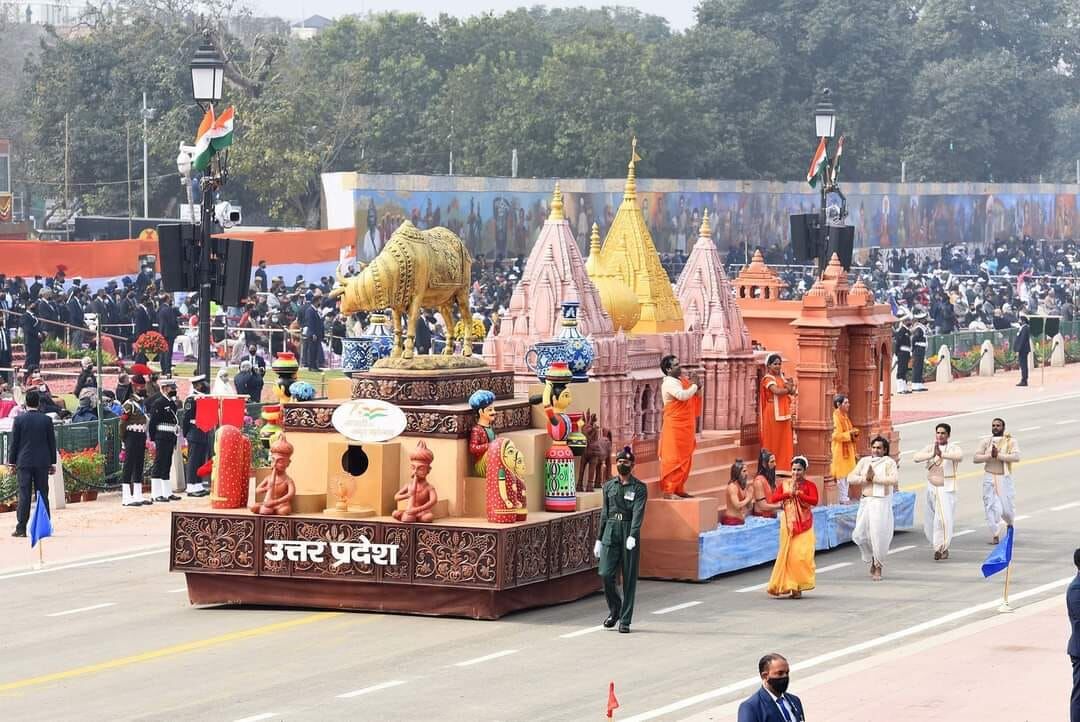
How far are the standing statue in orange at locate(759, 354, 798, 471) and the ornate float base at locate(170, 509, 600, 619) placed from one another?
16.4 feet

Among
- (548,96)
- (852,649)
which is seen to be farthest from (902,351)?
(548,96)

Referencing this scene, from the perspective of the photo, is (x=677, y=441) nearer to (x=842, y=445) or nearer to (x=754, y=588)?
(x=754, y=588)

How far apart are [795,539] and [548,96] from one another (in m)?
64.3

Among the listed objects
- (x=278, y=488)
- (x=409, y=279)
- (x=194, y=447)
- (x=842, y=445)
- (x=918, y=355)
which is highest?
(x=409, y=279)

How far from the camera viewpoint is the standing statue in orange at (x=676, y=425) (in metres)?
22.2

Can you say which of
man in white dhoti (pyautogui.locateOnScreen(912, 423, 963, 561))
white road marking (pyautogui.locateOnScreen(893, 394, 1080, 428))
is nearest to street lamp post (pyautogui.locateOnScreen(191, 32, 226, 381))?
man in white dhoti (pyautogui.locateOnScreen(912, 423, 963, 561))

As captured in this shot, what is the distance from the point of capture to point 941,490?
24562mm

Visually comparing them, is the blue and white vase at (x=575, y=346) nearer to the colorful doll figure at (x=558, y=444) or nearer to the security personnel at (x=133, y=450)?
the colorful doll figure at (x=558, y=444)

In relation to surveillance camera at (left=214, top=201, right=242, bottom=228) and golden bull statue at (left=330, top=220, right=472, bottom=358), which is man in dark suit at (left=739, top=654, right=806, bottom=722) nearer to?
golden bull statue at (left=330, top=220, right=472, bottom=358)

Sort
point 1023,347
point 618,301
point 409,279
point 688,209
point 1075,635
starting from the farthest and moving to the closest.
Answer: point 688,209
point 1023,347
point 618,301
point 409,279
point 1075,635

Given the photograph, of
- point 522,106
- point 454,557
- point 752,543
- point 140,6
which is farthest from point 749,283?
point 140,6

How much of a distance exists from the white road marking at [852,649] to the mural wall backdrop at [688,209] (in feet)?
Result: 129

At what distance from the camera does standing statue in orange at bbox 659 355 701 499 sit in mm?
22156

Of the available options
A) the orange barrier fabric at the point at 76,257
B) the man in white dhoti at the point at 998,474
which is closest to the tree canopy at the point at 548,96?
the orange barrier fabric at the point at 76,257
